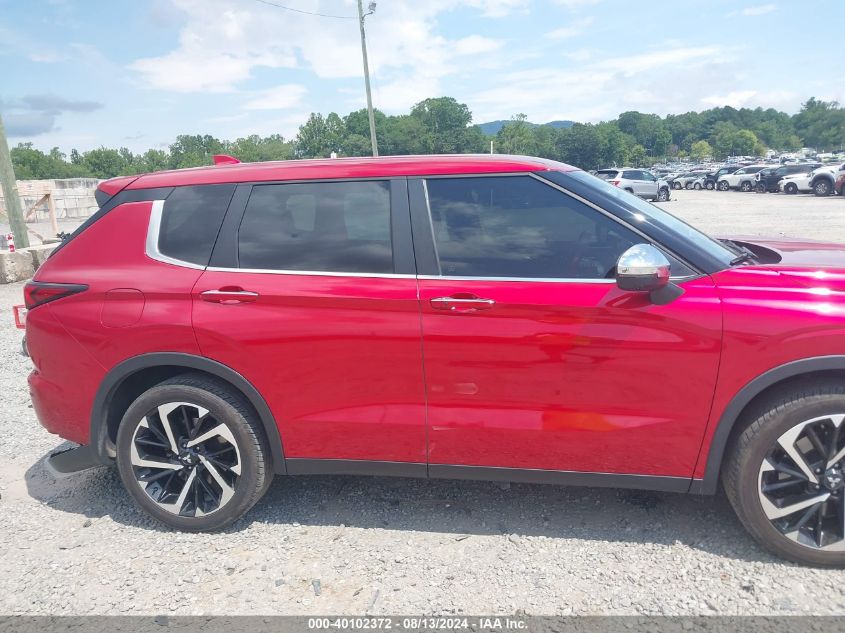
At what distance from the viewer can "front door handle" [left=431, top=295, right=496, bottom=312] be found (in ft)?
→ 9.12

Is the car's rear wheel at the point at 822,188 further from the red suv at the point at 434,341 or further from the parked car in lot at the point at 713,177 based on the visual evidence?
the red suv at the point at 434,341

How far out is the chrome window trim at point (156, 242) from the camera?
3152 mm

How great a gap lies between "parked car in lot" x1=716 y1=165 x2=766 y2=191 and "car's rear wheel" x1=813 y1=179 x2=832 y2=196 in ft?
23.4

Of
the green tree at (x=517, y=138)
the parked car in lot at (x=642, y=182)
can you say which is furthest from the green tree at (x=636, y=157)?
the parked car in lot at (x=642, y=182)

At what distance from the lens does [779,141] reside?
155625 millimetres

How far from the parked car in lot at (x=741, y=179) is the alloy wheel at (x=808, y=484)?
39.7 metres

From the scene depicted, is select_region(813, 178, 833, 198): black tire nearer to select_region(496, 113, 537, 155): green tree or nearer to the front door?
the front door

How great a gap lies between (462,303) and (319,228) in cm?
86

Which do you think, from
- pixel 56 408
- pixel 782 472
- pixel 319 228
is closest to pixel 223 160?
pixel 319 228

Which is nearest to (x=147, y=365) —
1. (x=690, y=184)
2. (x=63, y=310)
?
(x=63, y=310)

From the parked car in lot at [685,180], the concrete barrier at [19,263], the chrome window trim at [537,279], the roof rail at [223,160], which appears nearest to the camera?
the chrome window trim at [537,279]

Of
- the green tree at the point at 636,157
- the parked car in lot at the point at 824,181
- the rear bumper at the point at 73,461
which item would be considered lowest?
the green tree at the point at 636,157

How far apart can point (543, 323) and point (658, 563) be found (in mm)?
1245

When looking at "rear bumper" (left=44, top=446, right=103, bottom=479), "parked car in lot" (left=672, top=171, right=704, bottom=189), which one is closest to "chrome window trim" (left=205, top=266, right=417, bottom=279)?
"rear bumper" (left=44, top=446, right=103, bottom=479)
